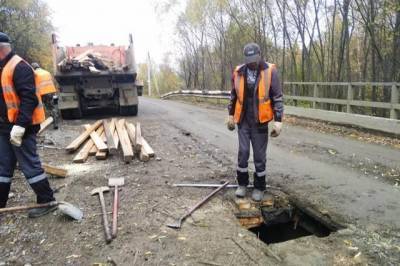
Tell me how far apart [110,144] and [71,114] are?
662 centimetres

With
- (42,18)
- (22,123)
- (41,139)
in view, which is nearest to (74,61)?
(41,139)

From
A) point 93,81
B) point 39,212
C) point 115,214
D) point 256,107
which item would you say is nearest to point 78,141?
point 39,212

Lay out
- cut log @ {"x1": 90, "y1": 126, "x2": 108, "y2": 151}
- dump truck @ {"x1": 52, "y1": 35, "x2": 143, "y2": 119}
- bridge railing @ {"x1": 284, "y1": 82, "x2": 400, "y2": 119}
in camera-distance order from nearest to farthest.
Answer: cut log @ {"x1": 90, "y1": 126, "x2": 108, "y2": 151}
bridge railing @ {"x1": 284, "y1": 82, "x2": 400, "y2": 119}
dump truck @ {"x1": 52, "y1": 35, "x2": 143, "y2": 119}

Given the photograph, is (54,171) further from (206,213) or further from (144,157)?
(206,213)

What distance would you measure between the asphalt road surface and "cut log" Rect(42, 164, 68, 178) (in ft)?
9.26

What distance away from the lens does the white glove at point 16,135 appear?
4148mm

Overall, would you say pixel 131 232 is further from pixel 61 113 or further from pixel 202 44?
pixel 202 44

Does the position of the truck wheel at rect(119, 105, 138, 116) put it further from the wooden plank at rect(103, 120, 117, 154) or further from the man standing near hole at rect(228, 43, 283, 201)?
the man standing near hole at rect(228, 43, 283, 201)

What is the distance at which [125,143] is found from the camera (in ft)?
25.1

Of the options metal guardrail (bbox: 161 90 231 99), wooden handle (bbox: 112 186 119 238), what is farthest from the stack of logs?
metal guardrail (bbox: 161 90 231 99)

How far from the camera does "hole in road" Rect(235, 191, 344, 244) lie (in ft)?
15.3

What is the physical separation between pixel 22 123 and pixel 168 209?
1.94m

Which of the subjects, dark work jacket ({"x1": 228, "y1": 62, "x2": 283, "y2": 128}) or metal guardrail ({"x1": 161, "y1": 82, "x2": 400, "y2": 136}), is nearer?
dark work jacket ({"x1": 228, "y1": 62, "x2": 283, "y2": 128})

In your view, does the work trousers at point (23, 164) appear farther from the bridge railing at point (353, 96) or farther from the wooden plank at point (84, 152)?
the bridge railing at point (353, 96)
